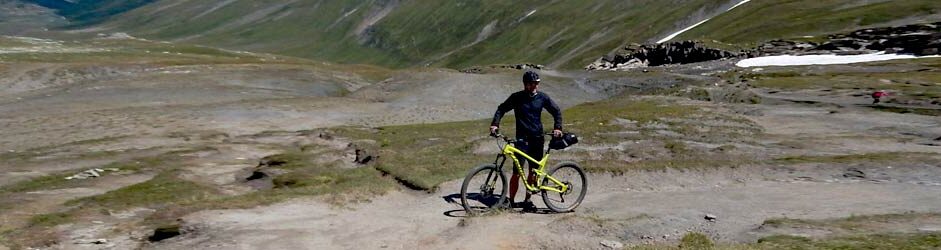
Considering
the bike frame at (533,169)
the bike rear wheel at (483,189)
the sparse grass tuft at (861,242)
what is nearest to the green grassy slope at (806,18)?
the bike frame at (533,169)

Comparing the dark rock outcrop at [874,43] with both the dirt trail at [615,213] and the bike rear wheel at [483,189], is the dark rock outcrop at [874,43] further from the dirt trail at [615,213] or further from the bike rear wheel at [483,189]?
the bike rear wheel at [483,189]

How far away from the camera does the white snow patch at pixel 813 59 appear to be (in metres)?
94.6

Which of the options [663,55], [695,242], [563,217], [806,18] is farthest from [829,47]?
[695,242]

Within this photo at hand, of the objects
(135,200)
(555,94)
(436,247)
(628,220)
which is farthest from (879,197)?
(555,94)

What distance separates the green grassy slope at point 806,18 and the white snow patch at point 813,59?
16.6 metres

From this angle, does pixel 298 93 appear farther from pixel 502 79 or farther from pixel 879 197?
pixel 879 197

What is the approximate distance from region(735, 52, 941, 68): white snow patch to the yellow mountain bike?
86106mm

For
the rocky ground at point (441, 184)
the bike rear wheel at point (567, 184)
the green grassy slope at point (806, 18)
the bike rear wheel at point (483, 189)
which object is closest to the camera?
the rocky ground at point (441, 184)

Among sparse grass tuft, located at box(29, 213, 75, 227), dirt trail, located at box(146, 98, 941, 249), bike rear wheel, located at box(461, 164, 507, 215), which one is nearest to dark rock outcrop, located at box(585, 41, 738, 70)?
dirt trail, located at box(146, 98, 941, 249)

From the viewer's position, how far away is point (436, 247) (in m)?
17.3

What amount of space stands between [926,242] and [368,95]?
7121 centimetres

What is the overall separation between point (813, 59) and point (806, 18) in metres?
38.7

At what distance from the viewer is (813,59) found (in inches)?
3974

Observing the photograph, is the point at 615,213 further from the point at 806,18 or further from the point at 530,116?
the point at 806,18
